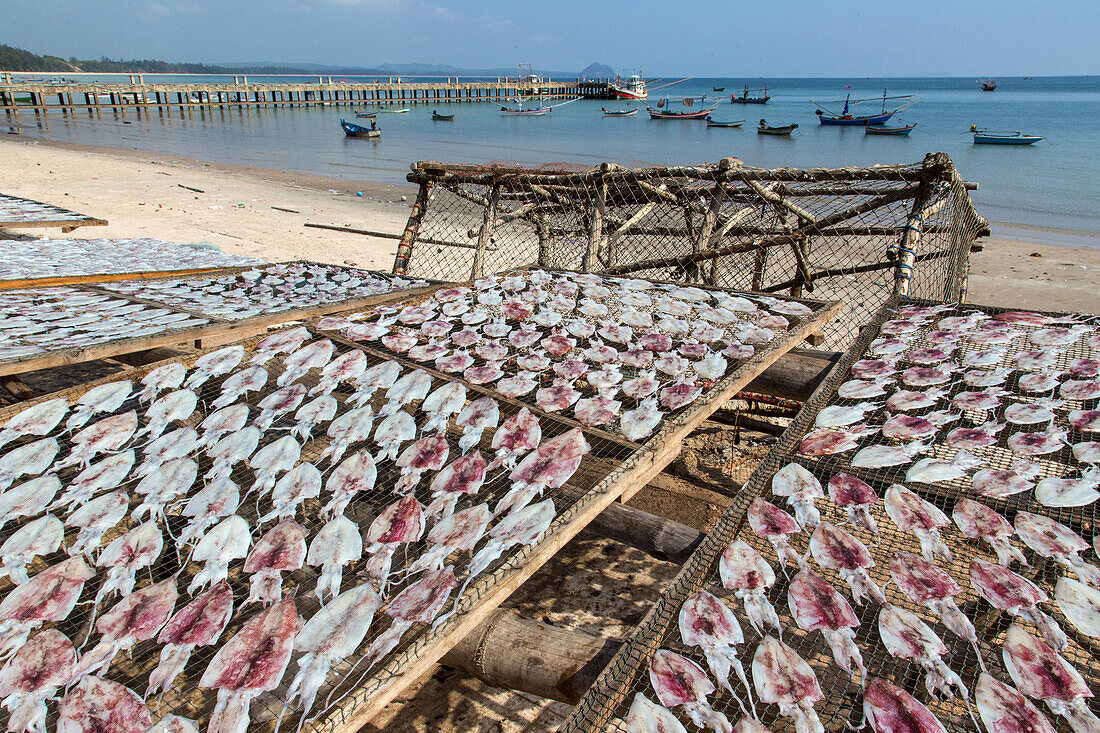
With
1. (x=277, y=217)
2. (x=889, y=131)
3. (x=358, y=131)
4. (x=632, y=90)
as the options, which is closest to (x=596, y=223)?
(x=277, y=217)

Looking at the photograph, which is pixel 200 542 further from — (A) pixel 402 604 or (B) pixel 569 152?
(B) pixel 569 152

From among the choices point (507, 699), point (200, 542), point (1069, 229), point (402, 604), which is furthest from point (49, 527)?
point (1069, 229)

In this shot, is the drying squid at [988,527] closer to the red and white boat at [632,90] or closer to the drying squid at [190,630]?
the drying squid at [190,630]

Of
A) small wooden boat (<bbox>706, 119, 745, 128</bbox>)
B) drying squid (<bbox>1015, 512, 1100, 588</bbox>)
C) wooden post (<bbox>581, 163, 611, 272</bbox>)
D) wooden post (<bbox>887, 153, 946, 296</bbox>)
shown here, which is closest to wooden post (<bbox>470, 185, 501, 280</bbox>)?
wooden post (<bbox>581, 163, 611, 272</bbox>)

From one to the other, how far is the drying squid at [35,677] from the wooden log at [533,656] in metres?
0.99

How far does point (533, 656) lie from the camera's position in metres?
1.74

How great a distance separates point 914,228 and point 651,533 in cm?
333

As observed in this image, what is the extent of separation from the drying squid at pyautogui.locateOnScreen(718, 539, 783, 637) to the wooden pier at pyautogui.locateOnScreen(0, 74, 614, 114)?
56.4 meters

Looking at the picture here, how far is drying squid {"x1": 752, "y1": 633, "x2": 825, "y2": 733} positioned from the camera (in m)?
1.28

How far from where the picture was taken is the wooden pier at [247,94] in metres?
44.9

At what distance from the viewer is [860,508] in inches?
73.9

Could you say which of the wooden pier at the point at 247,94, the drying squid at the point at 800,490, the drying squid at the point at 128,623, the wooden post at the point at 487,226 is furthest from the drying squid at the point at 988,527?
the wooden pier at the point at 247,94

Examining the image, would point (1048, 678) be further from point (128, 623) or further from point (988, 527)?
point (128, 623)

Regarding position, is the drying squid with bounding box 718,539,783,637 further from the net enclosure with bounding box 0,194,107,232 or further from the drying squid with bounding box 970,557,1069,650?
the net enclosure with bounding box 0,194,107,232
